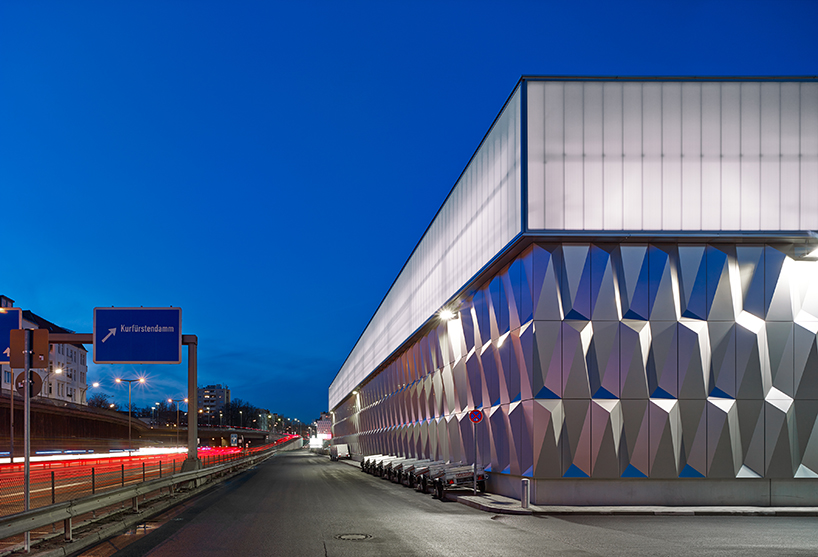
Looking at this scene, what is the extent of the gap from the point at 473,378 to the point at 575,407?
8111mm

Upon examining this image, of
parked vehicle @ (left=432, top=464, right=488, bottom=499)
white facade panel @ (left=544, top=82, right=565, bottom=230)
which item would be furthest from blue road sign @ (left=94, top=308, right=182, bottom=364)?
white facade panel @ (left=544, top=82, right=565, bottom=230)

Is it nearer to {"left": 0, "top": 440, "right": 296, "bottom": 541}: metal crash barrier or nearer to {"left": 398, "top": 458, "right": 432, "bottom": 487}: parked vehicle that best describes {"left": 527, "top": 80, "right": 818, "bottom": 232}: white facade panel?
{"left": 0, "top": 440, "right": 296, "bottom": 541}: metal crash barrier

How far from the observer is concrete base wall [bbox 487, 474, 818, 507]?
21453 mm

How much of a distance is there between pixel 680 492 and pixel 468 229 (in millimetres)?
13577

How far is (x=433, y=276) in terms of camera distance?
39.2 meters

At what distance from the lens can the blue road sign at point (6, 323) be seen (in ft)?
72.4

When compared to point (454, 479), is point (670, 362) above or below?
above

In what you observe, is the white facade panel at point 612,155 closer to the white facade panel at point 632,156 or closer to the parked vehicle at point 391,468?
the white facade panel at point 632,156

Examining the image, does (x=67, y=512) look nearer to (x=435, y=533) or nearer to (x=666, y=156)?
(x=435, y=533)

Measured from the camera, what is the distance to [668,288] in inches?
874

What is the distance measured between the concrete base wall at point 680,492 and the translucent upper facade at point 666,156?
7.74m

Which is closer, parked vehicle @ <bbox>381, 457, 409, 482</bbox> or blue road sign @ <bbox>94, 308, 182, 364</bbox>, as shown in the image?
blue road sign @ <bbox>94, 308, 182, 364</bbox>

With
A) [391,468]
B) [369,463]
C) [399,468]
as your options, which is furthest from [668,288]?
[369,463]

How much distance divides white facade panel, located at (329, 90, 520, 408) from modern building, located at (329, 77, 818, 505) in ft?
2.64
